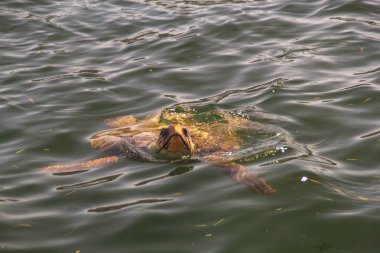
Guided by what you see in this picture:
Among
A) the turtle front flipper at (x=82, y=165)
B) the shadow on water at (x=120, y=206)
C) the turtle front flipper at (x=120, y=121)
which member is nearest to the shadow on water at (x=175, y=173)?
the shadow on water at (x=120, y=206)

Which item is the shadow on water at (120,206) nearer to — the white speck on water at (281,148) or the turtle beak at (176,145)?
the turtle beak at (176,145)

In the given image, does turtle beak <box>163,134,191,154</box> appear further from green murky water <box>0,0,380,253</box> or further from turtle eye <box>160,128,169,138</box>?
green murky water <box>0,0,380,253</box>

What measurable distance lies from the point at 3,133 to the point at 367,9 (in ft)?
24.8

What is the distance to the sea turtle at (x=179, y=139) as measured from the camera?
6.07 metres

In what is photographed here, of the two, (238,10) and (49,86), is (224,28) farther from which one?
(49,86)

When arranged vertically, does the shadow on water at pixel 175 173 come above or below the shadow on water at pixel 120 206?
below

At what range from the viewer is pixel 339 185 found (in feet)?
17.1

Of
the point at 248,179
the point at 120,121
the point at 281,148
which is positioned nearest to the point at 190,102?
the point at 120,121

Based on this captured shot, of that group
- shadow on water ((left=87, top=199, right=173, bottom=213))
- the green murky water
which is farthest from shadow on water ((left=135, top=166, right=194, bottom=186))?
shadow on water ((left=87, top=199, right=173, bottom=213))

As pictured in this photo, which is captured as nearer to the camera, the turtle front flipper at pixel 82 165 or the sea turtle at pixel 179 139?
the turtle front flipper at pixel 82 165

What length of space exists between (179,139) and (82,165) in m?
1.04

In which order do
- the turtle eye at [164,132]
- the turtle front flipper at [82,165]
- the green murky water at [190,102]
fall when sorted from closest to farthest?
1. the green murky water at [190,102]
2. the turtle front flipper at [82,165]
3. the turtle eye at [164,132]

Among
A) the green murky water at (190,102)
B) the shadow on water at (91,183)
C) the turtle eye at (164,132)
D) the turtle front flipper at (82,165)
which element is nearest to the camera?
the green murky water at (190,102)

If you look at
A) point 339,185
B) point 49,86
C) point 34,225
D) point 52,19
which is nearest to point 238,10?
point 52,19
